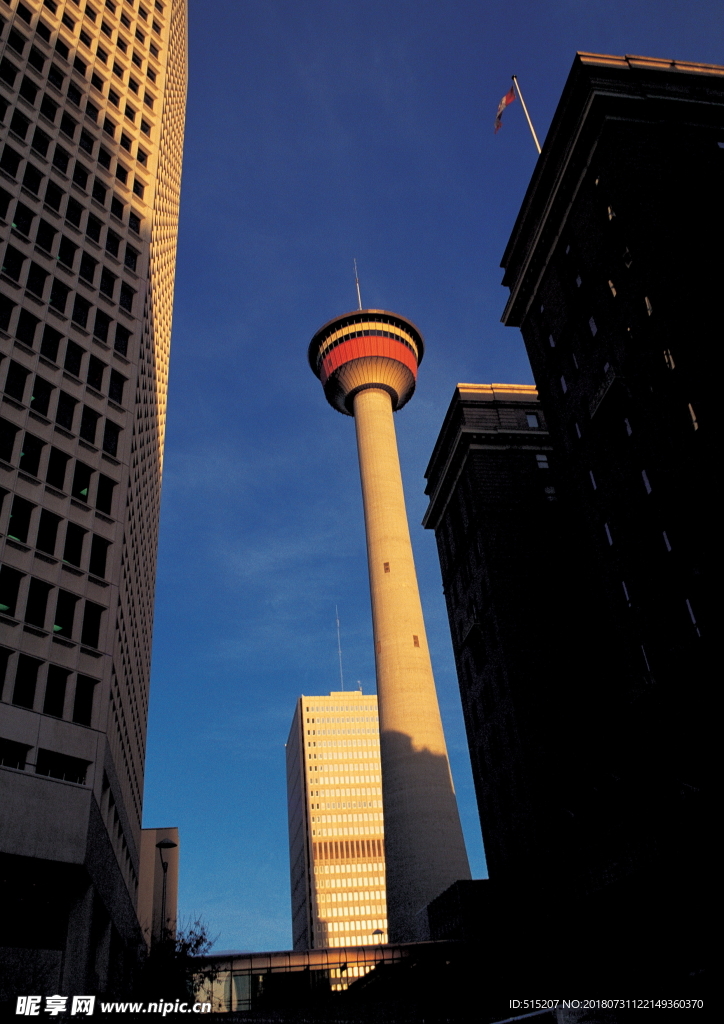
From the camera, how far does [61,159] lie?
160 ft

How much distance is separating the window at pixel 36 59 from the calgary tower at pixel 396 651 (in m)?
57.6

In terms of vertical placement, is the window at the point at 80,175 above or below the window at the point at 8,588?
above

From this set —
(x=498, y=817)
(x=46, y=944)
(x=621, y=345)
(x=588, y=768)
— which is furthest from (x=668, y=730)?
(x=46, y=944)

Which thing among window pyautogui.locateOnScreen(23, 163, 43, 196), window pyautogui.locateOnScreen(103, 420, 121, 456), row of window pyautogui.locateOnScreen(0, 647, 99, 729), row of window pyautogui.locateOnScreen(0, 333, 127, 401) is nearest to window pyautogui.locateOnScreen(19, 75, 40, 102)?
window pyautogui.locateOnScreen(23, 163, 43, 196)

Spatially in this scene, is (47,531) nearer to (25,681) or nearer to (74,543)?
(74,543)

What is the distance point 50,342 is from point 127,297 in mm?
9020

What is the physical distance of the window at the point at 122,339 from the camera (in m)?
48.6

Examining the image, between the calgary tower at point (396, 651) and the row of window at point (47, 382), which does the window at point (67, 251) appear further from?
the calgary tower at point (396, 651)

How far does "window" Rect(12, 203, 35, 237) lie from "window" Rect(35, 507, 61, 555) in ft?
52.1

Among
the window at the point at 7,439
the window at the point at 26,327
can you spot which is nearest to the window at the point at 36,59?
the window at the point at 26,327

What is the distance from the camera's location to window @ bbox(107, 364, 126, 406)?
46688 millimetres

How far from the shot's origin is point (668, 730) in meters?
45.0

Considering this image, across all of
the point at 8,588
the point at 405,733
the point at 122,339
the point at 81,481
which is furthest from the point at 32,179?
the point at 405,733

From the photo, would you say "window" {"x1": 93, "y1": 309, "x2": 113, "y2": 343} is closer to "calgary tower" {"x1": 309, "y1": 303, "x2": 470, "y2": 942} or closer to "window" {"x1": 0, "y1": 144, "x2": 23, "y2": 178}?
"window" {"x1": 0, "y1": 144, "x2": 23, "y2": 178}
